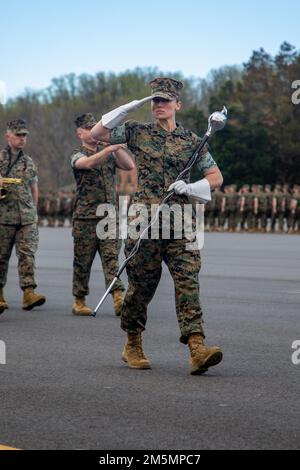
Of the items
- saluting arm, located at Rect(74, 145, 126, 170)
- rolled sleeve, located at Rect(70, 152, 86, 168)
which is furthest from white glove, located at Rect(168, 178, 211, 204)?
rolled sleeve, located at Rect(70, 152, 86, 168)

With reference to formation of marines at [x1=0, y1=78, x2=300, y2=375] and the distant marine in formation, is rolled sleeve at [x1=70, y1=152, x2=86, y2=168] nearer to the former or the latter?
formation of marines at [x1=0, y1=78, x2=300, y2=375]

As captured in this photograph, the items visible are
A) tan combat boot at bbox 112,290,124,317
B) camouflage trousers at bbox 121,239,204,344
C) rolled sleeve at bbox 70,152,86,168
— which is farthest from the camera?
tan combat boot at bbox 112,290,124,317

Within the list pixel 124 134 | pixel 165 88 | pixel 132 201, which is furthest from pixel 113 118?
pixel 132 201

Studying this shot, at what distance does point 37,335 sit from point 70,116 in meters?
95.4

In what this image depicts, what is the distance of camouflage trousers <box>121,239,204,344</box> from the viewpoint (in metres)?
8.80

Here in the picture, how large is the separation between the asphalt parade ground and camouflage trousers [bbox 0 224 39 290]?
1.22ft

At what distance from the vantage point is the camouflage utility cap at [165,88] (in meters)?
8.93

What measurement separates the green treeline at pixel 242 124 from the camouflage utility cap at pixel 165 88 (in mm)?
61678

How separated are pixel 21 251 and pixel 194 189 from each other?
5326 millimetres

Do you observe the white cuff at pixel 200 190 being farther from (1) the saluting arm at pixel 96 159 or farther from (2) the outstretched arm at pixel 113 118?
(1) the saluting arm at pixel 96 159

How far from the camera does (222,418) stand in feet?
23.2

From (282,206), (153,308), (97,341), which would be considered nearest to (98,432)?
(97,341)

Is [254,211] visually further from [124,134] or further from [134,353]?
[124,134]

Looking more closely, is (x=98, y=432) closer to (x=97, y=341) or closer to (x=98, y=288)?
(x=97, y=341)
